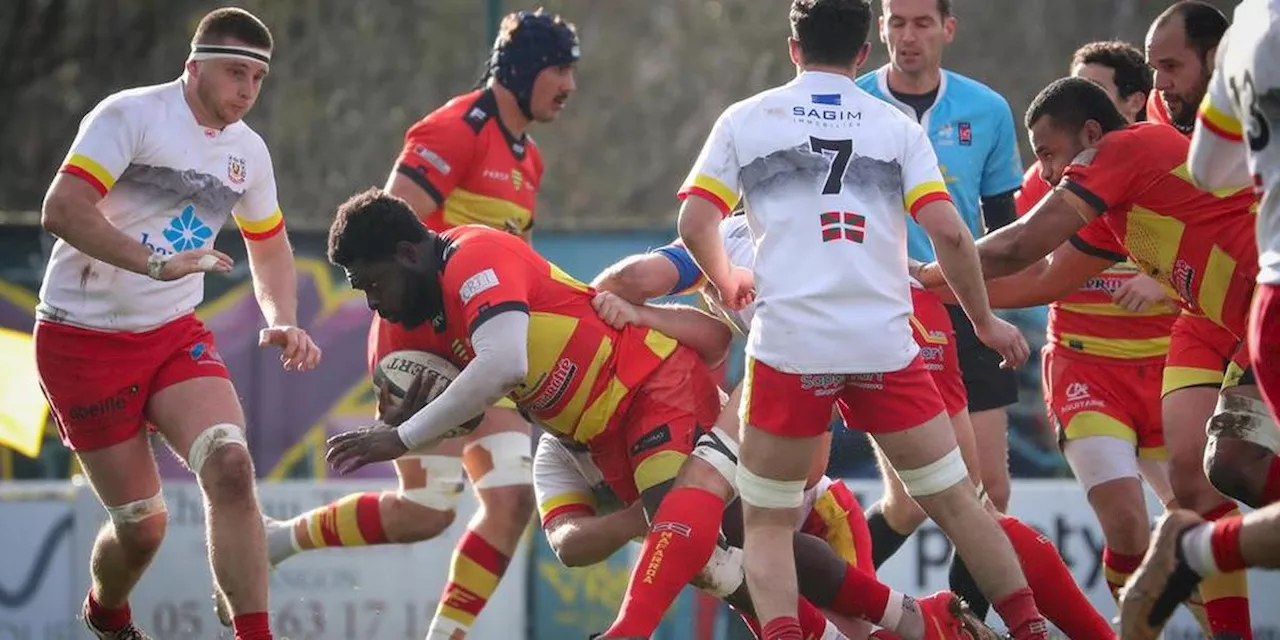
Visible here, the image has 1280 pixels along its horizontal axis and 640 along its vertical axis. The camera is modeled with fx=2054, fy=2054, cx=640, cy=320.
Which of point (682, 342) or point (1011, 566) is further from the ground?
point (682, 342)

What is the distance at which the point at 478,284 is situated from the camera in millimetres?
6367

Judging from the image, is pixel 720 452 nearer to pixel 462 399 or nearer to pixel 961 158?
pixel 462 399

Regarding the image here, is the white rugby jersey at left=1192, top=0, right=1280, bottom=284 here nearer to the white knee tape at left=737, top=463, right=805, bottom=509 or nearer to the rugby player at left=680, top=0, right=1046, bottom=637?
the rugby player at left=680, top=0, right=1046, bottom=637

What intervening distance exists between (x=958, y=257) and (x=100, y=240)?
104 inches

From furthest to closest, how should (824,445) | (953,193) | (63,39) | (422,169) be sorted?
(63,39)
(422,169)
(953,193)
(824,445)

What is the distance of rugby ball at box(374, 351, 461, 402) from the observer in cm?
666

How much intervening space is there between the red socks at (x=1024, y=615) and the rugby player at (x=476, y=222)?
238 cm

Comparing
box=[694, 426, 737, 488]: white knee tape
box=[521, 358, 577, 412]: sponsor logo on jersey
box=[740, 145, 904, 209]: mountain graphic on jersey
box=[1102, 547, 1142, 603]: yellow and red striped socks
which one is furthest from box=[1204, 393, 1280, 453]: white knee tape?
box=[521, 358, 577, 412]: sponsor logo on jersey

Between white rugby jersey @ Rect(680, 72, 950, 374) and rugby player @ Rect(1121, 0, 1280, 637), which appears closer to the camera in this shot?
rugby player @ Rect(1121, 0, 1280, 637)

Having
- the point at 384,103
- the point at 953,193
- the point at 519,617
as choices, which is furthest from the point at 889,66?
the point at 384,103

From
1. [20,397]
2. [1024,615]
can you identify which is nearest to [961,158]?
[1024,615]

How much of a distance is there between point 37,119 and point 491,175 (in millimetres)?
12414

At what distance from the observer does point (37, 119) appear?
19.6 m

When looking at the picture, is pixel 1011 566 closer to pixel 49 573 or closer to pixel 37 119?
pixel 49 573
